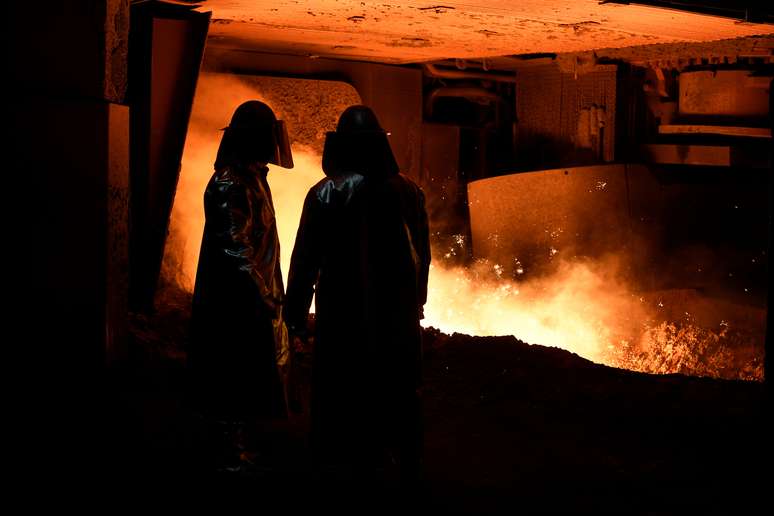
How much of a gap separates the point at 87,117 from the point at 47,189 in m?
0.45

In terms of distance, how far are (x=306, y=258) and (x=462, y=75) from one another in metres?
6.89

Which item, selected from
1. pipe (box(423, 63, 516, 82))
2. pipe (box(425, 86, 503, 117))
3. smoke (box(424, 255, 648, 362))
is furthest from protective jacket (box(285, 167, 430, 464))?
pipe (box(425, 86, 503, 117))

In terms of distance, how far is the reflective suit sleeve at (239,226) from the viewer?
4.78 metres

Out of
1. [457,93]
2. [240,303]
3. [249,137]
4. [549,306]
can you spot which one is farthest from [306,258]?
[457,93]

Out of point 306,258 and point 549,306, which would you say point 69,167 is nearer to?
point 306,258

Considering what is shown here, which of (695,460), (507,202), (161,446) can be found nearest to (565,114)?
(507,202)

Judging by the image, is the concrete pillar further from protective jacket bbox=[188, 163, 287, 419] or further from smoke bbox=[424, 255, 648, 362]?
smoke bbox=[424, 255, 648, 362]

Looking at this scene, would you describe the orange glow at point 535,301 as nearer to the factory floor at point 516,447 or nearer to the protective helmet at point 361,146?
the factory floor at point 516,447

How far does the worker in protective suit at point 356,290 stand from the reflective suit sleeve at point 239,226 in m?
0.40

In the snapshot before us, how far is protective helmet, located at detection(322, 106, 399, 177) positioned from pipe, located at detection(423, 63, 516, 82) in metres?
6.37

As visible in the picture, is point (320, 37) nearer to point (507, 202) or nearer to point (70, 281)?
point (507, 202)

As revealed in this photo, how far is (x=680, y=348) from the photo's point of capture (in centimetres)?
874

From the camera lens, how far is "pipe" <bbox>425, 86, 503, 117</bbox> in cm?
1112

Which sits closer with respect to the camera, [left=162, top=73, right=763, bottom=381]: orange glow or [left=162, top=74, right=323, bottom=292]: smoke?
[left=162, top=74, right=323, bottom=292]: smoke
